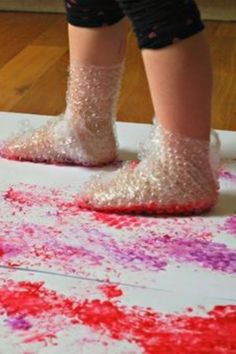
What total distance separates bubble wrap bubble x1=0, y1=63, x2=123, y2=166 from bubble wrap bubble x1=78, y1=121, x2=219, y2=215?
131 millimetres

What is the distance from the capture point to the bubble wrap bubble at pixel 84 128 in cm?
94

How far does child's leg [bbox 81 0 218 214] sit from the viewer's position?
75cm

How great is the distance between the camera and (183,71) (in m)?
0.76

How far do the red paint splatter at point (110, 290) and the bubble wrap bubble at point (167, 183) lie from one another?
16 cm

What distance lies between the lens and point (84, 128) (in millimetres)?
947

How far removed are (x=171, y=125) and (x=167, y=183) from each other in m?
0.07

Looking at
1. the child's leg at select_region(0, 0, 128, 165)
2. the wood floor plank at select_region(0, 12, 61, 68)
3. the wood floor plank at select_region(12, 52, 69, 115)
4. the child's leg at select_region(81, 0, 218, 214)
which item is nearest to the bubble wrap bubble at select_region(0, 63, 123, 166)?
the child's leg at select_region(0, 0, 128, 165)

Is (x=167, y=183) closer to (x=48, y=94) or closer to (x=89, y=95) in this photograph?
(x=89, y=95)

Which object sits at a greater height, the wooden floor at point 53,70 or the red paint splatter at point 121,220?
the red paint splatter at point 121,220

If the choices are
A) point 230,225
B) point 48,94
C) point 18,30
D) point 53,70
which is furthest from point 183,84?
point 18,30

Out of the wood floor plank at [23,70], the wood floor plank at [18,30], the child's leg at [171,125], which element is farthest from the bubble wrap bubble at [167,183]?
the wood floor plank at [18,30]

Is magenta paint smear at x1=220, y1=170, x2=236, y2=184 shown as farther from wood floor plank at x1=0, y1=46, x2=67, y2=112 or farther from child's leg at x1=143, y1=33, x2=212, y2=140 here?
wood floor plank at x1=0, y1=46, x2=67, y2=112

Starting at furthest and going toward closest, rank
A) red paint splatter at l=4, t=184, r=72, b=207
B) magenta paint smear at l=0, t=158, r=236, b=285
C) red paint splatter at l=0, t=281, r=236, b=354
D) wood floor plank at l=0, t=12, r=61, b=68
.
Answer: wood floor plank at l=0, t=12, r=61, b=68, red paint splatter at l=4, t=184, r=72, b=207, magenta paint smear at l=0, t=158, r=236, b=285, red paint splatter at l=0, t=281, r=236, b=354

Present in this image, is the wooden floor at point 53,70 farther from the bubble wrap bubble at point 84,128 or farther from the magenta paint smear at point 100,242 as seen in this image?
the magenta paint smear at point 100,242
